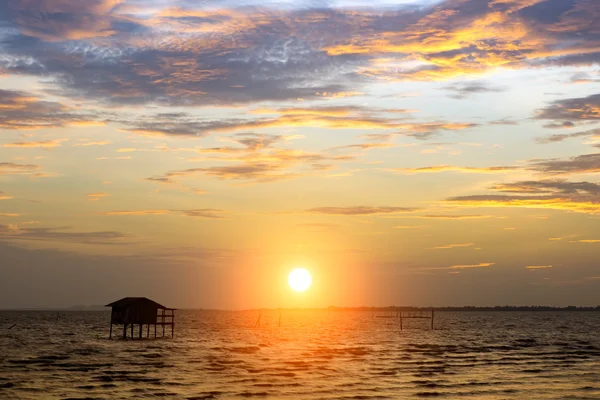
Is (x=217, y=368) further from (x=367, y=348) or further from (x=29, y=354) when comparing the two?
(x=367, y=348)

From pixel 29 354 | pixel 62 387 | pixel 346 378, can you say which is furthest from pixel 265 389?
pixel 29 354

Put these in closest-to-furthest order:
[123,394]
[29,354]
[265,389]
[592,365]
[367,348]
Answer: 1. [123,394]
2. [265,389]
3. [592,365]
4. [29,354]
5. [367,348]

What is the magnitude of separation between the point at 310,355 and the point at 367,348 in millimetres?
12281

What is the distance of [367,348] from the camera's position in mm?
80438

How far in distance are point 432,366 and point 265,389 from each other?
1800cm

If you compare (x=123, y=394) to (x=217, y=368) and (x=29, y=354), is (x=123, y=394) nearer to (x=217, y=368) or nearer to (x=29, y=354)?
(x=217, y=368)

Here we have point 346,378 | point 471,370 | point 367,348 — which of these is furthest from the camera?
point 367,348

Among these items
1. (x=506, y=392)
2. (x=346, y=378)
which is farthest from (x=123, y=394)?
(x=506, y=392)

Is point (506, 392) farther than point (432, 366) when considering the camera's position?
No

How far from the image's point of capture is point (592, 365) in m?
58.0

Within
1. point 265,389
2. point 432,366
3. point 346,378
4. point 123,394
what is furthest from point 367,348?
point 123,394

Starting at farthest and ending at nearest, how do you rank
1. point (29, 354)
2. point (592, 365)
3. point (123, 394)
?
point (29, 354)
point (592, 365)
point (123, 394)

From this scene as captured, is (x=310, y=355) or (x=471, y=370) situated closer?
(x=471, y=370)

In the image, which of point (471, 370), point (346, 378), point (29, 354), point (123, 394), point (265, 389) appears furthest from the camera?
point (29, 354)
